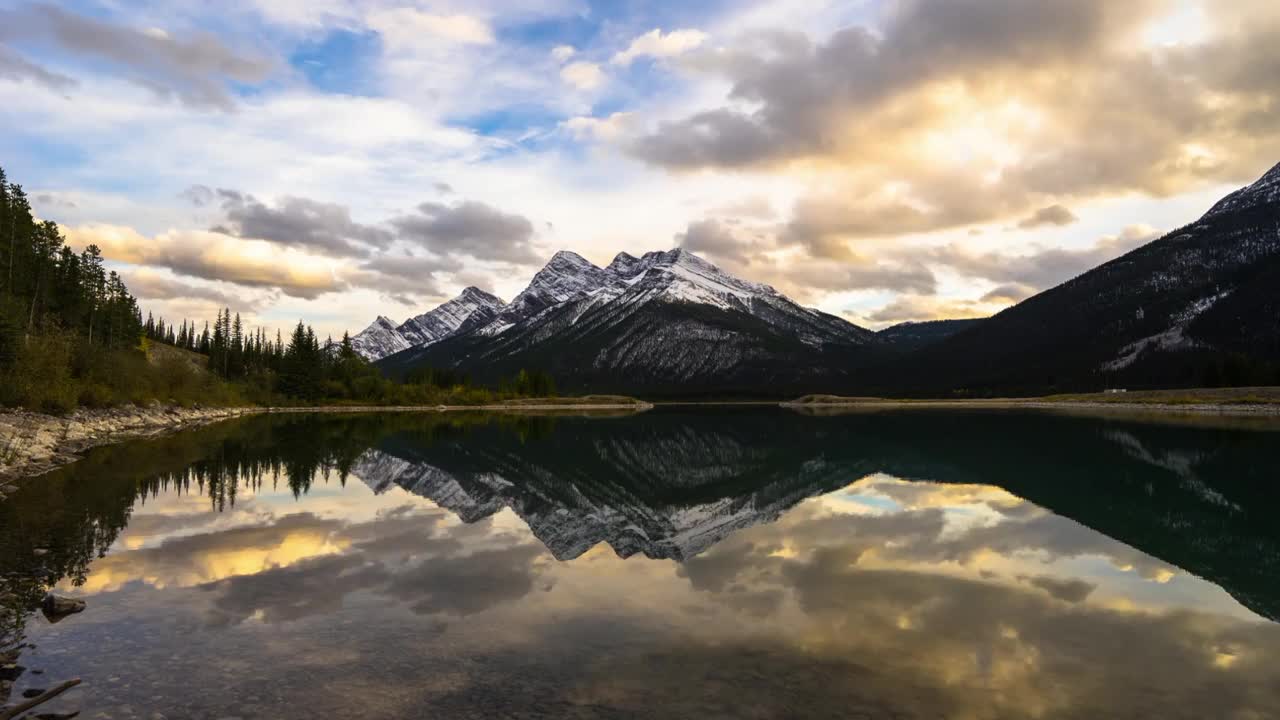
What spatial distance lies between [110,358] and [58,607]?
8375 cm

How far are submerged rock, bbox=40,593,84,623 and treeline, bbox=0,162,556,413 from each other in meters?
51.4

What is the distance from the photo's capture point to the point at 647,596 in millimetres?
17875

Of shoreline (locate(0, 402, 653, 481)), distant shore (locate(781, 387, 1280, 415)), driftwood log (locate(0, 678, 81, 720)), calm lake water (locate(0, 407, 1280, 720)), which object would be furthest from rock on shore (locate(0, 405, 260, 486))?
distant shore (locate(781, 387, 1280, 415))

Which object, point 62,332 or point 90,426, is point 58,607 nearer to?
point 90,426

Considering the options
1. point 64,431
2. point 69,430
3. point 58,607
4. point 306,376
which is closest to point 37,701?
point 58,607

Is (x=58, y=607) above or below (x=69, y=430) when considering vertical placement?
below

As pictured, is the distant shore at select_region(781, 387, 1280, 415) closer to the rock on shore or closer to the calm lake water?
the calm lake water

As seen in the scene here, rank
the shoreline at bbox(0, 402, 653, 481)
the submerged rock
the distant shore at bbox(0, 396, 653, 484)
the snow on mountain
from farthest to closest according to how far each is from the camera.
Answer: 1. the distant shore at bbox(0, 396, 653, 484)
2. the shoreline at bbox(0, 402, 653, 481)
3. the snow on mountain
4. the submerged rock

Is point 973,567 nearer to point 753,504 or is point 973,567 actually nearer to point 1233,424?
point 753,504

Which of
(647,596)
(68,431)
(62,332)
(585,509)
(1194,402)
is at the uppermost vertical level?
(62,332)

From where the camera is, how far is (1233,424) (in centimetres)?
9450

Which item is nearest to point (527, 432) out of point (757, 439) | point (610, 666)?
point (757, 439)

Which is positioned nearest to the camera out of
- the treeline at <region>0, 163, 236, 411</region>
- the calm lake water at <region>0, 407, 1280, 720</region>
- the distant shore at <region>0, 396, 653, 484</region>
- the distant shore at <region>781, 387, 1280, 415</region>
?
the calm lake water at <region>0, 407, 1280, 720</region>

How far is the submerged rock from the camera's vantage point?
14973mm
